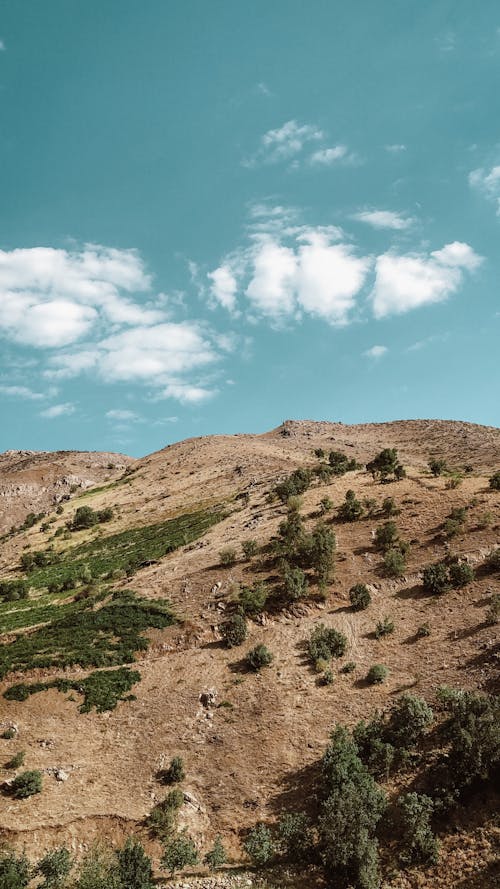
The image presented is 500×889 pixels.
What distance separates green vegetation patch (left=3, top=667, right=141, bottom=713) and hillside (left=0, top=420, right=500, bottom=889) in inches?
11.5

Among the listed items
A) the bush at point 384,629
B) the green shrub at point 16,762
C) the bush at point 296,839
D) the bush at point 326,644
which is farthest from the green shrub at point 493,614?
the green shrub at point 16,762

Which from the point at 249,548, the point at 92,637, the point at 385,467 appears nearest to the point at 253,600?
the point at 249,548

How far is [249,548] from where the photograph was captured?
38.2m

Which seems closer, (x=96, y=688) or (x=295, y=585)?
(x=96, y=688)

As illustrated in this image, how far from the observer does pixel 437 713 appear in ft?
70.2

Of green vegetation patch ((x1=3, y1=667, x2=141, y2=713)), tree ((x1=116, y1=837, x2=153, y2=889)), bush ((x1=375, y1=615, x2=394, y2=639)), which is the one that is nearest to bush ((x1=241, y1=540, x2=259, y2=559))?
bush ((x1=375, y1=615, x2=394, y2=639))

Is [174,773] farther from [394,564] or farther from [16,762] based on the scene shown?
[394,564]

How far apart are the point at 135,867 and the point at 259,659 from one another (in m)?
11.4

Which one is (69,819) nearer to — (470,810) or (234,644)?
(234,644)

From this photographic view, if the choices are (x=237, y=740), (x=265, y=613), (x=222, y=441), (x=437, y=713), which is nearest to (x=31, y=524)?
(x=222, y=441)

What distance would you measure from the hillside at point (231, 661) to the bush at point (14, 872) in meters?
1.28

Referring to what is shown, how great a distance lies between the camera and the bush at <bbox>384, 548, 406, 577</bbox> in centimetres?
3216

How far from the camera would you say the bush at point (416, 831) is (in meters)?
16.2

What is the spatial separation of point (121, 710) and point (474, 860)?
1617cm
